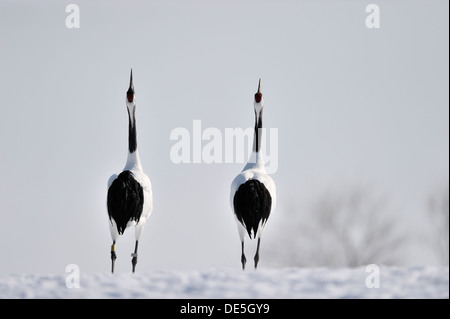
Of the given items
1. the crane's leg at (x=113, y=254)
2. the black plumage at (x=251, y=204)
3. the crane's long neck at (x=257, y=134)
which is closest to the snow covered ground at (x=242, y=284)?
the black plumage at (x=251, y=204)

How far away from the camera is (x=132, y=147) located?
18766 millimetres

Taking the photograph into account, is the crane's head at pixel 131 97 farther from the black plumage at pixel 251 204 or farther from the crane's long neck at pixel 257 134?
the black plumage at pixel 251 204

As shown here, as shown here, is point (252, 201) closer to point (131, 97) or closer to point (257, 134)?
Result: point (257, 134)

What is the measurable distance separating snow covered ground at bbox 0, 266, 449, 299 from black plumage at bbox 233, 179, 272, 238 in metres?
3.38

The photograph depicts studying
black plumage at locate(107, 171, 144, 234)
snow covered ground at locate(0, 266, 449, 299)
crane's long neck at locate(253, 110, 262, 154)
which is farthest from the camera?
crane's long neck at locate(253, 110, 262, 154)

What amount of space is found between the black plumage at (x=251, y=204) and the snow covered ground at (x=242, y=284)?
11.1 ft

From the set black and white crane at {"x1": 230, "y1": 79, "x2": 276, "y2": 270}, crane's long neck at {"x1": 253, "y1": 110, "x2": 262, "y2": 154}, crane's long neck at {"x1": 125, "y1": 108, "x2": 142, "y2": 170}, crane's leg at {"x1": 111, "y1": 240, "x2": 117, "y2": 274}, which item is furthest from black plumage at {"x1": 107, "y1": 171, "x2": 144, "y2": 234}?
crane's long neck at {"x1": 253, "y1": 110, "x2": 262, "y2": 154}

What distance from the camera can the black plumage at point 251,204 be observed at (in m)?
17.4

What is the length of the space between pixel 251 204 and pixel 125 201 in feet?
7.04

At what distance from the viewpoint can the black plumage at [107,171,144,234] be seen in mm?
17594

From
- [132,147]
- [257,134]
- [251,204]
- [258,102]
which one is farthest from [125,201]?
[258,102]

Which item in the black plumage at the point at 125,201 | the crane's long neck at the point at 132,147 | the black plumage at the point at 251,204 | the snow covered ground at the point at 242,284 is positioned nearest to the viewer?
the snow covered ground at the point at 242,284

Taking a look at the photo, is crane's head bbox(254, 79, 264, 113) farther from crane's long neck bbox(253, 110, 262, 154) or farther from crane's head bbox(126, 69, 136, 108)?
crane's head bbox(126, 69, 136, 108)
